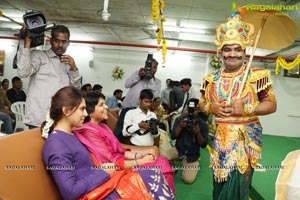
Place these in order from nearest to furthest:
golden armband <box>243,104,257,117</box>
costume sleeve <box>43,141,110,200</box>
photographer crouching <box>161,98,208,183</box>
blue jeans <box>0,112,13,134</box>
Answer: costume sleeve <box>43,141,110,200</box>, golden armband <box>243,104,257,117</box>, photographer crouching <box>161,98,208,183</box>, blue jeans <box>0,112,13,134</box>

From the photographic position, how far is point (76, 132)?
1.75 meters

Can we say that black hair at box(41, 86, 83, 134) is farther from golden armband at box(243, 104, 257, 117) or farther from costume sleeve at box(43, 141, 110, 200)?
golden armband at box(243, 104, 257, 117)

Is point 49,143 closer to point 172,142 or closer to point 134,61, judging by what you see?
point 172,142

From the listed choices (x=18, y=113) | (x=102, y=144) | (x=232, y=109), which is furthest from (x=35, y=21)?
(x=18, y=113)

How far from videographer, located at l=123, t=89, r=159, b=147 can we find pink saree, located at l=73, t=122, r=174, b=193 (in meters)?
0.72

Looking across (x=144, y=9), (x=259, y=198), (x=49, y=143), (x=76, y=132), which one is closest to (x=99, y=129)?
(x=76, y=132)

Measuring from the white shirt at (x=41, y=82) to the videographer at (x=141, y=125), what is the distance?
0.93 metres

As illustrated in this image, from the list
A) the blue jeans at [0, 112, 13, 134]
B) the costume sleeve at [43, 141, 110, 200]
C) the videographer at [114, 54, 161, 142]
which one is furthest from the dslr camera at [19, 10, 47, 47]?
the blue jeans at [0, 112, 13, 134]

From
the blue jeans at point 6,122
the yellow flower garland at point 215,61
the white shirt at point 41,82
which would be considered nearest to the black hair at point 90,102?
the white shirt at point 41,82

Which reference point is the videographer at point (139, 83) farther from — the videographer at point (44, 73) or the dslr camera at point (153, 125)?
the videographer at point (44, 73)

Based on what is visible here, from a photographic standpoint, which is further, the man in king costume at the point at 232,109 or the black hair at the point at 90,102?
the black hair at the point at 90,102

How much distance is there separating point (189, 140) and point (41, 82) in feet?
6.75

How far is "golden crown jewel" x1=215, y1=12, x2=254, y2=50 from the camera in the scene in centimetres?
167

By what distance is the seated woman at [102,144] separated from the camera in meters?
1.81
